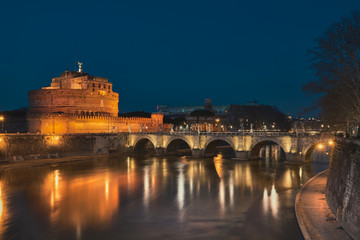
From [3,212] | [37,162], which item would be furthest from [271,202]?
[37,162]

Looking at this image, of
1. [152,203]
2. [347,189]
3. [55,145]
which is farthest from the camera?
[55,145]

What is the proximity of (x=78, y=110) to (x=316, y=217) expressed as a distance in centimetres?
5932

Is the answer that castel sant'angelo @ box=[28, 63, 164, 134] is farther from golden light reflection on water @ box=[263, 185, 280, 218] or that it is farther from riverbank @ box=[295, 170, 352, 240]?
riverbank @ box=[295, 170, 352, 240]

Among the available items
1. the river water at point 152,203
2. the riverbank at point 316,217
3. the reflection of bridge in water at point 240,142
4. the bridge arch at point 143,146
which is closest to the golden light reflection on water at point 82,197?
the river water at point 152,203

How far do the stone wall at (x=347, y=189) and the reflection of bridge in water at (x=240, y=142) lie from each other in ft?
62.1

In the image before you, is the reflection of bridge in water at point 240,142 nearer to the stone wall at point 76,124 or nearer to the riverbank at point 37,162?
the stone wall at point 76,124

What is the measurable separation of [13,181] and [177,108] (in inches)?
5066

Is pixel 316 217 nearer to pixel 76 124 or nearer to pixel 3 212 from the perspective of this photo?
pixel 3 212

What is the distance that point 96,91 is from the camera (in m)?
69.6

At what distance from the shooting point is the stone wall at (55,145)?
39188mm

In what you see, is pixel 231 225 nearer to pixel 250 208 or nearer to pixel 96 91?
pixel 250 208

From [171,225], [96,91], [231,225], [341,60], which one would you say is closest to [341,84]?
[341,60]

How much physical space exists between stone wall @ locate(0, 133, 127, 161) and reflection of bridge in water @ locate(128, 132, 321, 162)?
14.4ft

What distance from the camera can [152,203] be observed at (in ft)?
68.4
